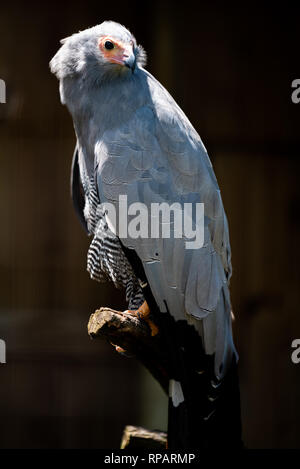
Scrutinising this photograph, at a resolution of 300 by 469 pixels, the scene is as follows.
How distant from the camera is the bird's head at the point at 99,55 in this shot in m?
1.23

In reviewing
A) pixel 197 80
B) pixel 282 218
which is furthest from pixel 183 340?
pixel 197 80

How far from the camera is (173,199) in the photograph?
1.26m

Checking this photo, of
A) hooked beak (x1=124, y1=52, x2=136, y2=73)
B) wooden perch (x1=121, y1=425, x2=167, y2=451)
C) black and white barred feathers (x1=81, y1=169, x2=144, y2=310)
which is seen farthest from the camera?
wooden perch (x1=121, y1=425, x2=167, y2=451)

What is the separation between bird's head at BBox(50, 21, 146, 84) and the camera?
1233 millimetres

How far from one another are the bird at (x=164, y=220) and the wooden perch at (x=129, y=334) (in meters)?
0.03

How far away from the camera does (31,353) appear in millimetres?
2232

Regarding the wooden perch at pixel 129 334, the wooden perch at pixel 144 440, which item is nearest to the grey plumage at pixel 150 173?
the wooden perch at pixel 129 334

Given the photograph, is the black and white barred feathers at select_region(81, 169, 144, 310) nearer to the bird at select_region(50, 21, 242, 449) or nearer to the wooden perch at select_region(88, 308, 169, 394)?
the bird at select_region(50, 21, 242, 449)

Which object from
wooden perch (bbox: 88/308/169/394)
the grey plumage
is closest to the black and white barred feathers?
the grey plumage

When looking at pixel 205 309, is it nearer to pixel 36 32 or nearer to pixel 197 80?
pixel 197 80
